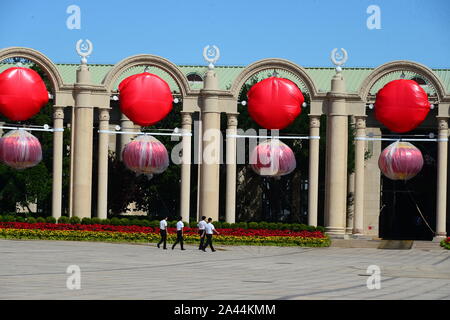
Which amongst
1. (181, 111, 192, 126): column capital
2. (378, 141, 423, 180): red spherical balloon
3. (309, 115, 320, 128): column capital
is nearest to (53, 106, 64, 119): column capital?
(181, 111, 192, 126): column capital

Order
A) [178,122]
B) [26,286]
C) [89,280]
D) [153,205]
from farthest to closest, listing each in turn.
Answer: [153,205], [178,122], [89,280], [26,286]

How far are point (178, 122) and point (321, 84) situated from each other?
1265 cm

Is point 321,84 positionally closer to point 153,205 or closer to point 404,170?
point 153,205

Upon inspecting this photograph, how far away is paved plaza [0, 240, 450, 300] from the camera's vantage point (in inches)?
848

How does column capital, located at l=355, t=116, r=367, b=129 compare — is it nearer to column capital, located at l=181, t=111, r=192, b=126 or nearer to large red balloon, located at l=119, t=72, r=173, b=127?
column capital, located at l=181, t=111, r=192, b=126

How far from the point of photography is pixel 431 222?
6688 cm

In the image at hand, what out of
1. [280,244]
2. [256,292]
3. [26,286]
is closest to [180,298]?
[256,292]

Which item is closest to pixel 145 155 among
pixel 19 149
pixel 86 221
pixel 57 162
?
pixel 86 221

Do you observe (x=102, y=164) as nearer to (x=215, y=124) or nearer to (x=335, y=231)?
(x=215, y=124)

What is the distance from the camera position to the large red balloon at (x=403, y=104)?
45625mm

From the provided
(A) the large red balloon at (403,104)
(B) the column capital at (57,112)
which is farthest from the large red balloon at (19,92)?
(A) the large red balloon at (403,104)

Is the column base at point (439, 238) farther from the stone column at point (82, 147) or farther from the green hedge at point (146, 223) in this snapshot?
the stone column at point (82, 147)

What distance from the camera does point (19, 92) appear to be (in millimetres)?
45031

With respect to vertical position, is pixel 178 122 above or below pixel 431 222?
above
